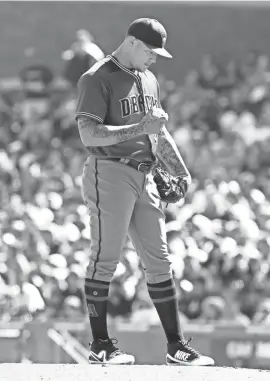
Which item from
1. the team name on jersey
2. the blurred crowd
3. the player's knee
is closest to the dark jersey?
the team name on jersey

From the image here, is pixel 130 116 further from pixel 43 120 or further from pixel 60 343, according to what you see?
pixel 43 120

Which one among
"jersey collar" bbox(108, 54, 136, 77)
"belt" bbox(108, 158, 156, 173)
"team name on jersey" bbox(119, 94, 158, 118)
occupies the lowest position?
"belt" bbox(108, 158, 156, 173)

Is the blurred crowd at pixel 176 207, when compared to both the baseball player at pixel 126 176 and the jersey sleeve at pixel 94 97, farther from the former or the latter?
the jersey sleeve at pixel 94 97

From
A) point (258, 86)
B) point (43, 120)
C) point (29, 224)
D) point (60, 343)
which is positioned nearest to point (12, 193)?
point (29, 224)

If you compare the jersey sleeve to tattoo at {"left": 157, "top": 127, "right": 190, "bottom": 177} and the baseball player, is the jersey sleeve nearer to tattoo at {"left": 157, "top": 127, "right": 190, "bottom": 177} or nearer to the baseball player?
the baseball player

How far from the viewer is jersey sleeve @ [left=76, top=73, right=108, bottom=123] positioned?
12.6 feet

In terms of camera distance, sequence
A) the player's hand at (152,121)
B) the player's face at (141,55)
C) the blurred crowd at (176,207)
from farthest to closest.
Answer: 1. the blurred crowd at (176,207)
2. the player's face at (141,55)
3. the player's hand at (152,121)

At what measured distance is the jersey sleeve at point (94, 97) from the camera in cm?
384

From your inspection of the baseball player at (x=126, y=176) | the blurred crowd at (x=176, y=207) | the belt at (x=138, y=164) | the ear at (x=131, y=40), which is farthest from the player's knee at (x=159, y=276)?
the blurred crowd at (x=176, y=207)

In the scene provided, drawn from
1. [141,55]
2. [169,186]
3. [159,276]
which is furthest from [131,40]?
[159,276]

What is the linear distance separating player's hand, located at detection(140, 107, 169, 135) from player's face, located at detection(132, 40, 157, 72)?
0.25 meters

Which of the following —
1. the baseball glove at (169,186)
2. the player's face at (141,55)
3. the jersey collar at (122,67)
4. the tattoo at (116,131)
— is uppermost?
the player's face at (141,55)

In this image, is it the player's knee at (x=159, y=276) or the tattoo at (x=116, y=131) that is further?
the player's knee at (x=159, y=276)

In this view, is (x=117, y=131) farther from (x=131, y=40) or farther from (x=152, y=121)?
(x=131, y=40)
